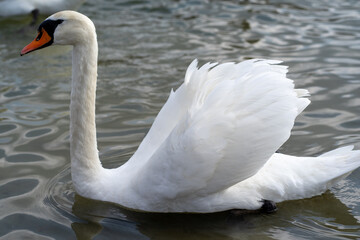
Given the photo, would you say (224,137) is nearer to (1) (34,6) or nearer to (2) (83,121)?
(2) (83,121)

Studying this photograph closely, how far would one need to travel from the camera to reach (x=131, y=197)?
465cm

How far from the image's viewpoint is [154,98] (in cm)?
729

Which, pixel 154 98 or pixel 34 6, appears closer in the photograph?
pixel 154 98

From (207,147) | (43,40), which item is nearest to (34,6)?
(43,40)

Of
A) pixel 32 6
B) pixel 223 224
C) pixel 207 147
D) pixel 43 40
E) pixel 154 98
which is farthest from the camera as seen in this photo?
pixel 32 6

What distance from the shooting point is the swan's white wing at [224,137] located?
14.1 feet

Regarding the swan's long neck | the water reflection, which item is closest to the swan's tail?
the water reflection

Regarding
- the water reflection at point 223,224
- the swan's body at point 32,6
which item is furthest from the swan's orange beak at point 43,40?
the swan's body at point 32,6

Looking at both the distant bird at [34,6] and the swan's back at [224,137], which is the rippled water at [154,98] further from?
the swan's back at [224,137]

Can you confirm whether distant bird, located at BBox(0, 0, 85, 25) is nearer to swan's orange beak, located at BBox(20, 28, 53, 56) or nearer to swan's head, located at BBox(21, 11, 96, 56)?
swan's orange beak, located at BBox(20, 28, 53, 56)

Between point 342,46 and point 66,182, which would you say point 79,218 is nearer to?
point 66,182

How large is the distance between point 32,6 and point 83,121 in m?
7.29

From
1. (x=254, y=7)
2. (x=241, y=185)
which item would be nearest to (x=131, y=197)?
(x=241, y=185)

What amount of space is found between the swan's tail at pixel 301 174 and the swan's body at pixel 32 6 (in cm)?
759
